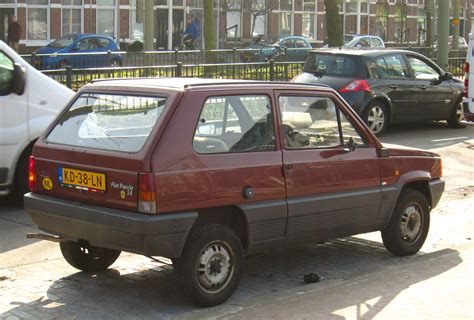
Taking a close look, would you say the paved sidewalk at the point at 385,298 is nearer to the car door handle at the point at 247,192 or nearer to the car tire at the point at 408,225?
the car tire at the point at 408,225

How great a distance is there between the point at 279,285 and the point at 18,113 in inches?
162

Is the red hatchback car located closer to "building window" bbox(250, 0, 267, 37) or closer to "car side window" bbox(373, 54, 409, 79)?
"car side window" bbox(373, 54, 409, 79)

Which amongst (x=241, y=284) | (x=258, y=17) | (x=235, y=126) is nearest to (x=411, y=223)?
(x=241, y=284)

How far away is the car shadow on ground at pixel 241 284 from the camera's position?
5.87 meters

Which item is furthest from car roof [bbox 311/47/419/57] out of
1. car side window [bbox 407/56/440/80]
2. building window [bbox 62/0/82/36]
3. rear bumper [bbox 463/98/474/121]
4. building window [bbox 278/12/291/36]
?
building window [bbox 278/12/291/36]

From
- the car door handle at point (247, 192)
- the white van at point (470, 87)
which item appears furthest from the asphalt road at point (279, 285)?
the white van at point (470, 87)

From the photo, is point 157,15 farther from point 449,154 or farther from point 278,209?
point 278,209

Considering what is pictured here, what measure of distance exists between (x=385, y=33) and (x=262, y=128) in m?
61.7

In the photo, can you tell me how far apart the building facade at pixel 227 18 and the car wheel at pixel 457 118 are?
1690 centimetres

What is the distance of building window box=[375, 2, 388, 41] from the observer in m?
65.2

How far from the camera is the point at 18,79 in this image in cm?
911

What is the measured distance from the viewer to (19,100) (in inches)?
364

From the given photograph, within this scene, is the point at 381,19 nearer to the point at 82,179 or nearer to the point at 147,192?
the point at 82,179

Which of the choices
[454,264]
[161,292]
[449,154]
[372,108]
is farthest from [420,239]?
[372,108]
